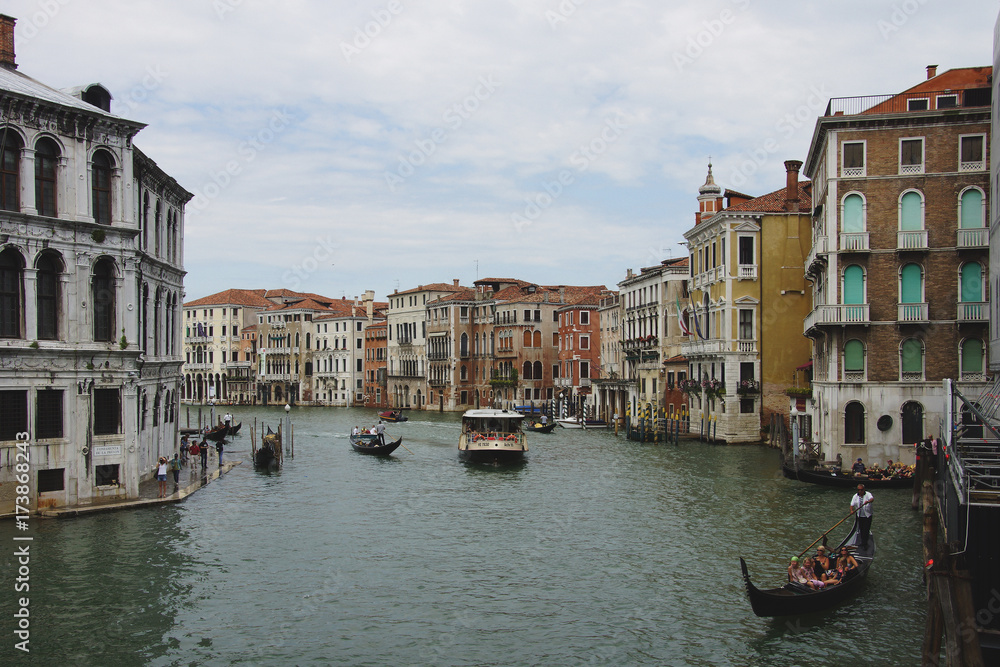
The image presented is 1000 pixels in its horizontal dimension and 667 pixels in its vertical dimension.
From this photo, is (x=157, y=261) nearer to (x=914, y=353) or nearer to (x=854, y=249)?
(x=854, y=249)

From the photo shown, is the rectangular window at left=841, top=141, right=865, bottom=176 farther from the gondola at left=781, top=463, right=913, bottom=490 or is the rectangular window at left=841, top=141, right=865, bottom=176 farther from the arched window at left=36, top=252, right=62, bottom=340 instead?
the arched window at left=36, top=252, right=62, bottom=340

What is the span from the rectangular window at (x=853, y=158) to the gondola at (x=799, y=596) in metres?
13.3

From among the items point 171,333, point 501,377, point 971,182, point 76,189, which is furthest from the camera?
point 501,377

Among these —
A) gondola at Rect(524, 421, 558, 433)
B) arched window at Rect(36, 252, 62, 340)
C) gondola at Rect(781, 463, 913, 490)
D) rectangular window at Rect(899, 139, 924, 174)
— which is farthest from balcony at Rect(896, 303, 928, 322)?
gondola at Rect(524, 421, 558, 433)

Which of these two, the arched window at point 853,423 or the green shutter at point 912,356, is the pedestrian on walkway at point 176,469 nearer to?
the arched window at point 853,423

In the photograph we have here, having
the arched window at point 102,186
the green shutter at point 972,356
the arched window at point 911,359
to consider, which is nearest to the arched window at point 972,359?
the green shutter at point 972,356

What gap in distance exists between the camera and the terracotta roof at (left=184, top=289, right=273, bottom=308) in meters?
87.8

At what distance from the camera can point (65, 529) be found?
54.7 feet

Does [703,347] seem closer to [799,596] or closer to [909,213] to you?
[909,213]

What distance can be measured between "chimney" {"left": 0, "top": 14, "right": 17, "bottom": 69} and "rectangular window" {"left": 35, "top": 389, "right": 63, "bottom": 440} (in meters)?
7.93

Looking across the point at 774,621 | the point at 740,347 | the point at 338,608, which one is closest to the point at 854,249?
the point at 740,347

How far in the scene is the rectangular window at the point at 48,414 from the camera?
17422mm

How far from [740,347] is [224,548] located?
77.4 ft

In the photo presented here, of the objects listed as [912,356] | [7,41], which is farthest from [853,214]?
[7,41]
